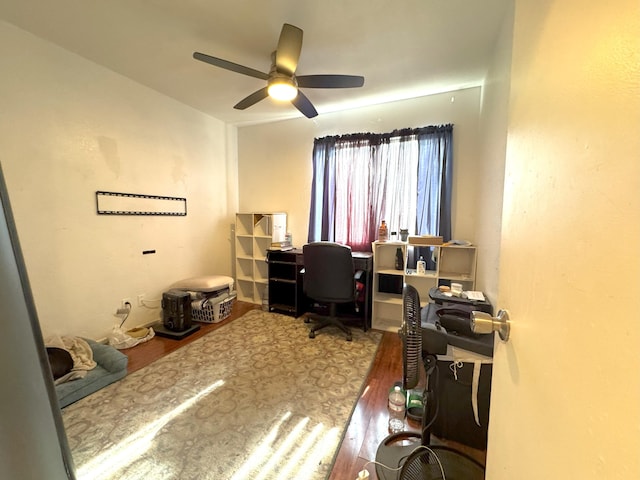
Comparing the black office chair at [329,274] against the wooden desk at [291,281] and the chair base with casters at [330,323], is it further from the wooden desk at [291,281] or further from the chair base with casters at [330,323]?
the wooden desk at [291,281]

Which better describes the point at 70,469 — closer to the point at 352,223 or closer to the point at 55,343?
the point at 55,343

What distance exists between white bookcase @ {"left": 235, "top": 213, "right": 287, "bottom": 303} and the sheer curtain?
490mm

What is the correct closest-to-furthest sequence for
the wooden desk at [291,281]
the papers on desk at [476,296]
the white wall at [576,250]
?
the white wall at [576,250] < the papers on desk at [476,296] < the wooden desk at [291,281]

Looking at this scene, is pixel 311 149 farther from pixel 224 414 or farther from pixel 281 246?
pixel 224 414

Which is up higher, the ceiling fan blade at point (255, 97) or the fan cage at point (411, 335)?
the ceiling fan blade at point (255, 97)

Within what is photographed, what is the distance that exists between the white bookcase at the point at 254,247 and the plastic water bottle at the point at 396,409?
7.69 feet

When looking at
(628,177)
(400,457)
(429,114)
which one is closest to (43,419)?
(628,177)

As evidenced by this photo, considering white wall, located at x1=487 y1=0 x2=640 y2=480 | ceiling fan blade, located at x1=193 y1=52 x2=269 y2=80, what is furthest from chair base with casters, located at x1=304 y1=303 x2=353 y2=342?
ceiling fan blade, located at x1=193 y1=52 x2=269 y2=80

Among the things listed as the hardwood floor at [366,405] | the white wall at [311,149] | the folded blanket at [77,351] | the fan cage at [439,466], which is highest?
the white wall at [311,149]

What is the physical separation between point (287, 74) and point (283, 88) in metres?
0.11

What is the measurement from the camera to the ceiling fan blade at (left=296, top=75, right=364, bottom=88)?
2.06m

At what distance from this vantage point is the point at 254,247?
149 inches

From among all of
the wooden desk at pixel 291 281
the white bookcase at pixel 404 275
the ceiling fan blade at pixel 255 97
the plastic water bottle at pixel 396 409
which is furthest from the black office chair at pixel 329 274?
the ceiling fan blade at pixel 255 97

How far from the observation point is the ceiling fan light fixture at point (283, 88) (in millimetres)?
2047
